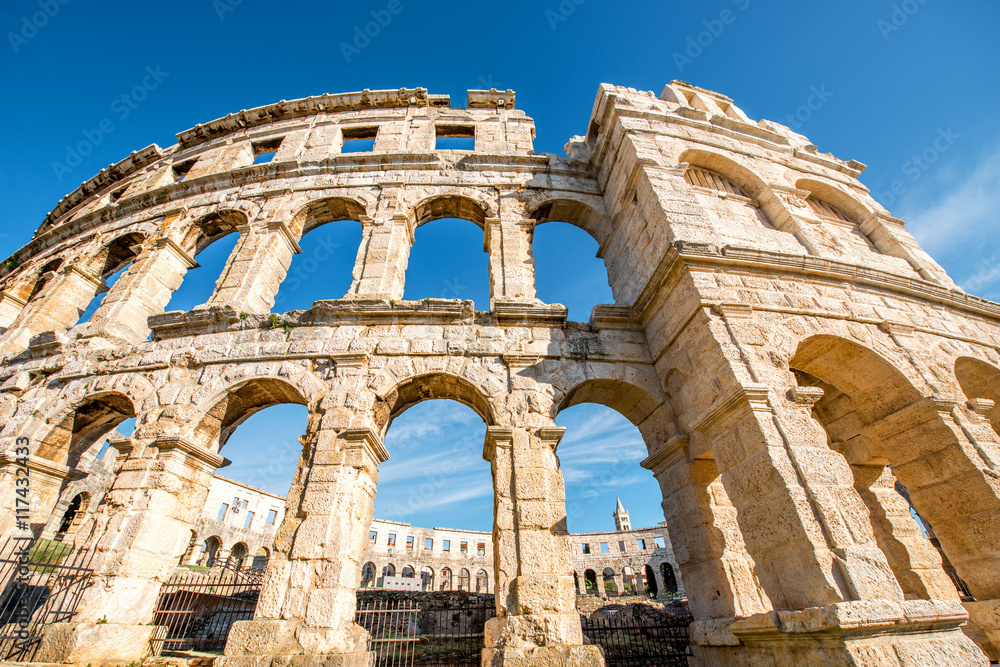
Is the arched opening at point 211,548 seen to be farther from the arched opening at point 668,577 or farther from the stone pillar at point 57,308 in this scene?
the arched opening at point 668,577

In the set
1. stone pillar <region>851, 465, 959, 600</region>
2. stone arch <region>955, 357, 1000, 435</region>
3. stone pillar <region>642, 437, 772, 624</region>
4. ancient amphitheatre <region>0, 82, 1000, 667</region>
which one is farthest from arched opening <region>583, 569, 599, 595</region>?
stone pillar <region>642, 437, 772, 624</region>

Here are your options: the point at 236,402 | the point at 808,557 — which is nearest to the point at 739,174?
the point at 808,557

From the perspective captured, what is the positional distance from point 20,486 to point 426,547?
3125 centimetres

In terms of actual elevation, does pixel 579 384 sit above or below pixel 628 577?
below

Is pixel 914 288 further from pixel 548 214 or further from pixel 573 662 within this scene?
pixel 573 662

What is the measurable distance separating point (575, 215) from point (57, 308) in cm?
1183

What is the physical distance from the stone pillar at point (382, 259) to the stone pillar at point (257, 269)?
5.96 feet

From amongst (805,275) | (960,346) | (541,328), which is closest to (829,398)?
(960,346)

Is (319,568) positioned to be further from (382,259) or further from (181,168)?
(181,168)

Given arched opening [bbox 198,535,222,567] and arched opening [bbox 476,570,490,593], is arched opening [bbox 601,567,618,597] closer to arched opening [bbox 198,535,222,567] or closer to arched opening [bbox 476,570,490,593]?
arched opening [bbox 476,570,490,593]

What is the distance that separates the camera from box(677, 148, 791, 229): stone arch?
28.3ft

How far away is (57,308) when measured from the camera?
30.9 feet

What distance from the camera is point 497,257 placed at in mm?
8164

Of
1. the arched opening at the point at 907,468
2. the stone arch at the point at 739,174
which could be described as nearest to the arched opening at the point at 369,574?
the arched opening at the point at 907,468
